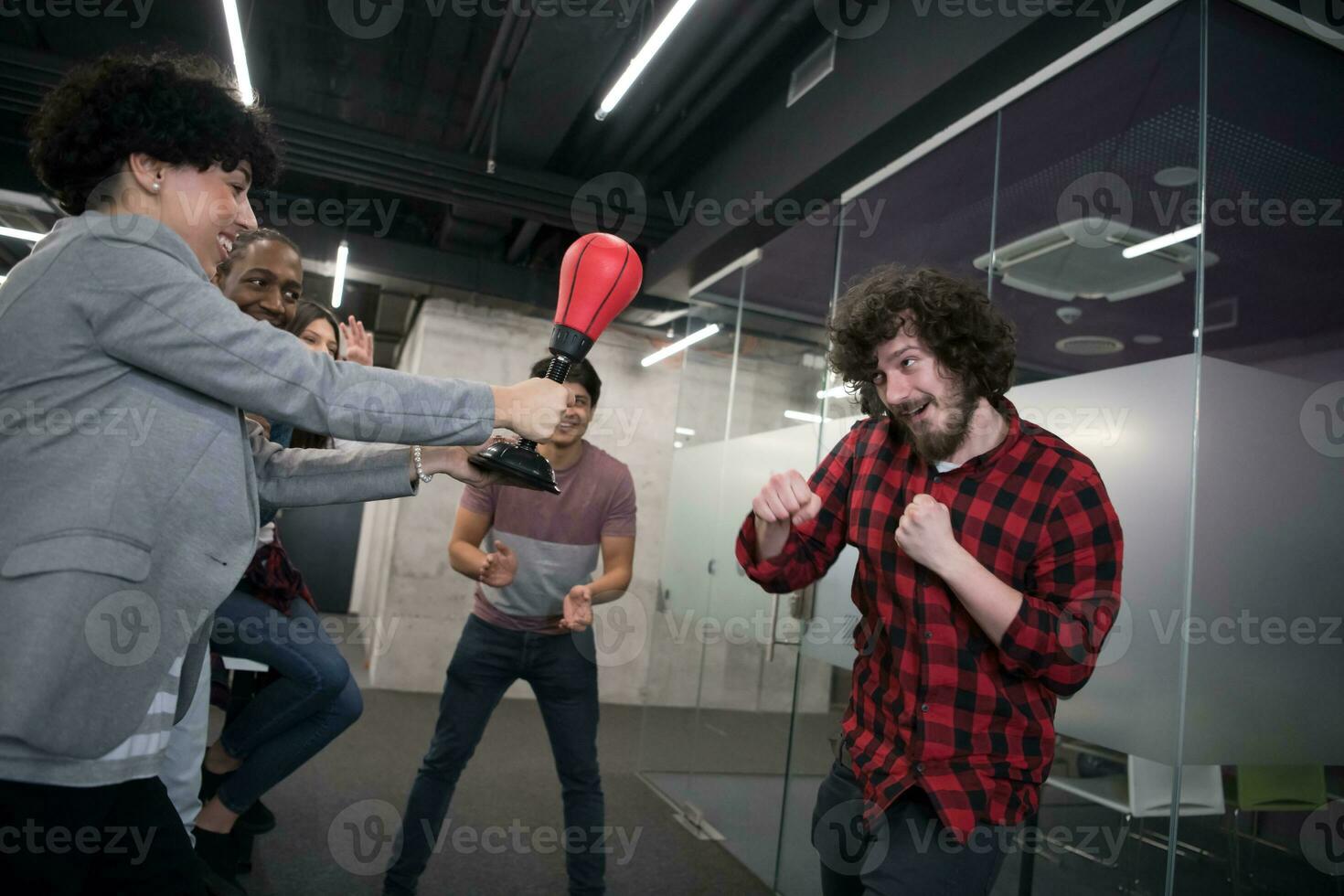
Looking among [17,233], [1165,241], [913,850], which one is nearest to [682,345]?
[1165,241]

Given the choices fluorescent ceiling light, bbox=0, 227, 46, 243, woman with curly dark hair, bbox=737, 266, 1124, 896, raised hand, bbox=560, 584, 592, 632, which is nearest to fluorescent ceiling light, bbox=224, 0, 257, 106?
raised hand, bbox=560, 584, 592, 632

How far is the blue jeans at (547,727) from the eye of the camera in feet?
8.96

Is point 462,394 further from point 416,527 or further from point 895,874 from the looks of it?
point 416,527

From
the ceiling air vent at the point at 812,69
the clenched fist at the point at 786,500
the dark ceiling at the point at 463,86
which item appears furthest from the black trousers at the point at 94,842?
the ceiling air vent at the point at 812,69

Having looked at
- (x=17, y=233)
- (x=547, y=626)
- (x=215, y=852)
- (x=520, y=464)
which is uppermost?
(x=17, y=233)

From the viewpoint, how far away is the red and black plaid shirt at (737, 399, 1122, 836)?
1449 mm

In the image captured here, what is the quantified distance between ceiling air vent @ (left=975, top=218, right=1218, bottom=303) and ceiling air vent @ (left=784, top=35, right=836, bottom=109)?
147cm

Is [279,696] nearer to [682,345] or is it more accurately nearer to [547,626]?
[547,626]

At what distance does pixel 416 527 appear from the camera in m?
7.63

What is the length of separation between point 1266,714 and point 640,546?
6.25m

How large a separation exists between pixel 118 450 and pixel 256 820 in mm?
2701

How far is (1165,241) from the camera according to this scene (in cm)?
249

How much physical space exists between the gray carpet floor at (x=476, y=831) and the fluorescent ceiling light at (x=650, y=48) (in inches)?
134

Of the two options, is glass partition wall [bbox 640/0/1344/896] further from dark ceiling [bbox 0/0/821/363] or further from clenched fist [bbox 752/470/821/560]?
dark ceiling [bbox 0/0/821/363]
